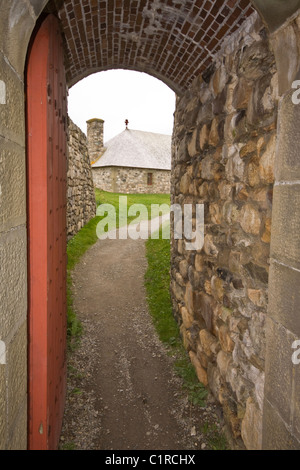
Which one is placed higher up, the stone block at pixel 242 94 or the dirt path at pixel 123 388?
the stone block at pixel 242 94

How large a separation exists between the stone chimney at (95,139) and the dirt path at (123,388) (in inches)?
863

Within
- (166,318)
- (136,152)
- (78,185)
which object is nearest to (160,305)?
(166,318)

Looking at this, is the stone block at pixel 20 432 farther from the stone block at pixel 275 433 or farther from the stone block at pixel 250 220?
the stone block at pixel 250 220

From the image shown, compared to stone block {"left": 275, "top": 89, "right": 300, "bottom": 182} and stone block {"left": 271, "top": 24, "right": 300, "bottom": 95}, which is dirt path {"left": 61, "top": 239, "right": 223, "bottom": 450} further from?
stone block {"left": 271, "top": 24, "right": 300, "bottom": 95}

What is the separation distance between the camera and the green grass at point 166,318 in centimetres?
338

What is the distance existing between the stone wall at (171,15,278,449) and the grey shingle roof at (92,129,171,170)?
2114cm

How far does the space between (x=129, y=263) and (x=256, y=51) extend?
6201 mm

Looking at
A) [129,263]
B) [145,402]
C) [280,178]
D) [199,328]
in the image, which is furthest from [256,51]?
[129,263]

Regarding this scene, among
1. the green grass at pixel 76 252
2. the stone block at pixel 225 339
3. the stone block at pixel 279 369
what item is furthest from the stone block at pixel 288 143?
the green grass at pixel 76 252

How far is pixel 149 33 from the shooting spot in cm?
319

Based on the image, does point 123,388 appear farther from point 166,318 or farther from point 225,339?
point 166,318

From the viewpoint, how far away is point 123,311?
212 inches

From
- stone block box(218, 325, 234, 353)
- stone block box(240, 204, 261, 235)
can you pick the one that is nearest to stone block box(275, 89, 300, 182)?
stone block box(240, 204, 261, 235)

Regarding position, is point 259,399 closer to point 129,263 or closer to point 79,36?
point 79,36
